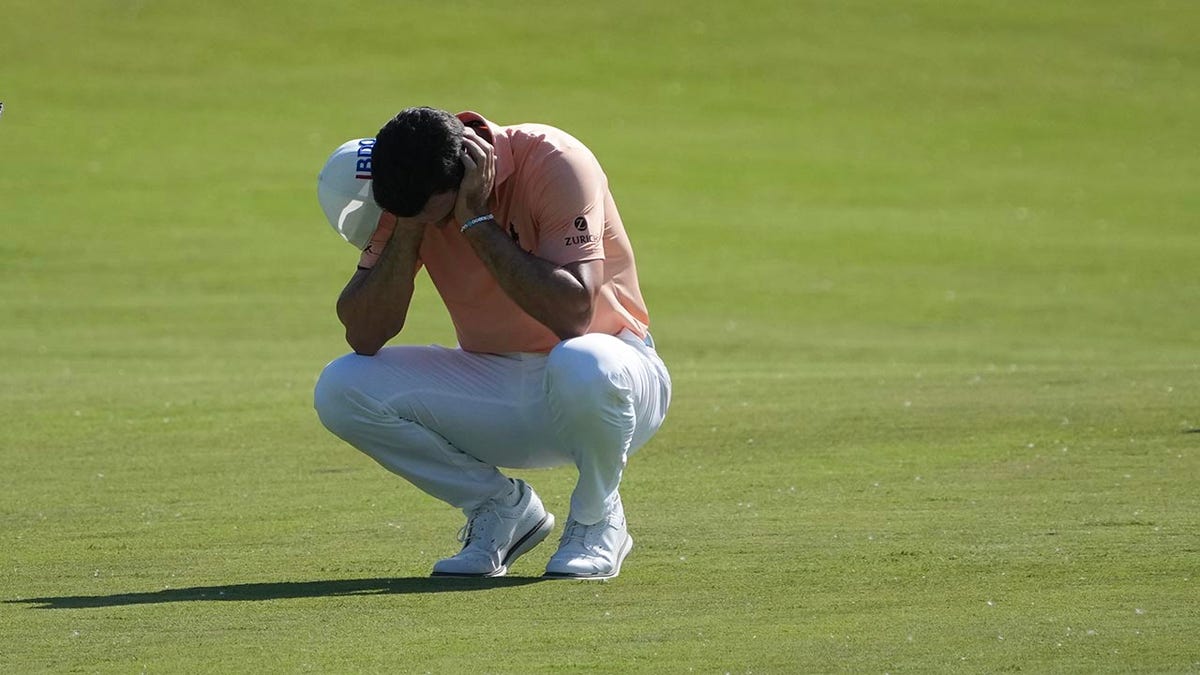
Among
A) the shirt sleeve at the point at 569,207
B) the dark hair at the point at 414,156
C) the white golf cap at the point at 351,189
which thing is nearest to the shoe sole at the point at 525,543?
the shirt sleeve at the point at 569,207

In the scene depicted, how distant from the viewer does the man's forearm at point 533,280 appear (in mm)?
5574

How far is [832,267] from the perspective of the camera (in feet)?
70.6

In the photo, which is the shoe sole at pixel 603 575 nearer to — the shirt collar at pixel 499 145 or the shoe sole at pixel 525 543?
the shoe sole at pixel 525 543

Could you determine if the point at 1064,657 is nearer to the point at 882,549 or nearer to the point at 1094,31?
the point at 882,549

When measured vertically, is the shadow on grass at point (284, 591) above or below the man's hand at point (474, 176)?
below

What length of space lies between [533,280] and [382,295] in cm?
54

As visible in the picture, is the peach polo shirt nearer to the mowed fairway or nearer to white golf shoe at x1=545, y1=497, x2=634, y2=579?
white golf shoe at x1=545, y1=497, x2=634, y2=579

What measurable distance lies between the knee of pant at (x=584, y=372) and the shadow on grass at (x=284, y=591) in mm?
560

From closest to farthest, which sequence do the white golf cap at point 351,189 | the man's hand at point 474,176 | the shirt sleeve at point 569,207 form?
1. the man's hand at point 474,176
2. the shirt sleeve at point 569,207
3. the white golf cap at point 351,189

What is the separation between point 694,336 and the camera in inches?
628

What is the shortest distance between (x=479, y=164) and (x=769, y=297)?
44.7 feet

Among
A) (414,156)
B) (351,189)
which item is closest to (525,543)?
(351,189)

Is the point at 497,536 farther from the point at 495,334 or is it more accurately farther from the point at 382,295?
the point at 382,295

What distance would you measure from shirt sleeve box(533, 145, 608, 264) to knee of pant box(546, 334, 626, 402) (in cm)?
24
